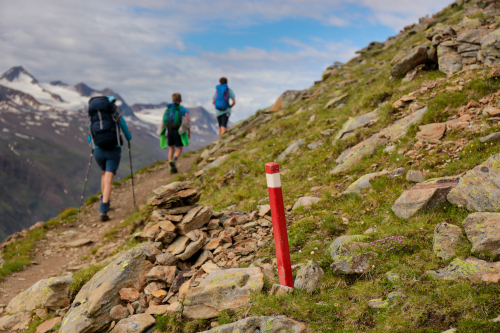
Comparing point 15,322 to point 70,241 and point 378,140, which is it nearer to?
point 70,241

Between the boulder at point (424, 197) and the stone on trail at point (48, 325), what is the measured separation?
27.4ft

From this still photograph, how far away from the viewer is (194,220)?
27.9 feet

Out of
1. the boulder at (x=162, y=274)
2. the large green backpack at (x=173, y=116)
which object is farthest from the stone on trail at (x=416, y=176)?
the large green backpack at (x=173, y=116)

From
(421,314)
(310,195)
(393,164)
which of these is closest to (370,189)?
(393,164)

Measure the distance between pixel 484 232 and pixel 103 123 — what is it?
14.0 metres

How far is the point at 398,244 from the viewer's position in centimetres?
602

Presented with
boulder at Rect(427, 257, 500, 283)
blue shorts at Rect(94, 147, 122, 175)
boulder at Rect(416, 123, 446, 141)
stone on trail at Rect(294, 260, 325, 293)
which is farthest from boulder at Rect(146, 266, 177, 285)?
blue shorts at Rect(94, 147, 122, 175)

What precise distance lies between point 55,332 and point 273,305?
5.30 metres

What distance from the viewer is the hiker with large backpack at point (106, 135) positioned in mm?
14062

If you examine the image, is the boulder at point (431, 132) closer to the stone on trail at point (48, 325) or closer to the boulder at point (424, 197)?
the boulder at point (424, 197)

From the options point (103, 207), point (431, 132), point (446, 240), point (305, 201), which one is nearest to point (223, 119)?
point (103, 207)

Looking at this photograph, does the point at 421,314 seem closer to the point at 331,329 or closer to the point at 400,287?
the point at 400,287

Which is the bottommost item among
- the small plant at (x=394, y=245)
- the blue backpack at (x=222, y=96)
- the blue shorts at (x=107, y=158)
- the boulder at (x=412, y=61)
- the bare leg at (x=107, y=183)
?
the small plant at (x=394, y=245)

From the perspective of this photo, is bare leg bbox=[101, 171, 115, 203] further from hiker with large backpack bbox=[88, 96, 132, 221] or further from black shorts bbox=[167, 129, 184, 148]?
black shorts bbox=[167, 129, 184, 148]
